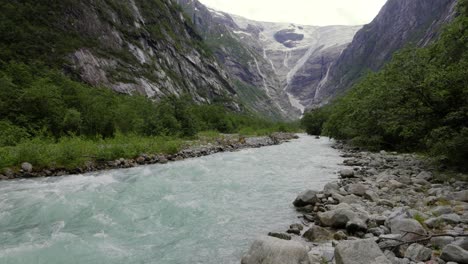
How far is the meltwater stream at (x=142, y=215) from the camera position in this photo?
901cm

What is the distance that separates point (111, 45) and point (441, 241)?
90159 mm

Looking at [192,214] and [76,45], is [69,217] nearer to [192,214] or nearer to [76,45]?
[192,214]

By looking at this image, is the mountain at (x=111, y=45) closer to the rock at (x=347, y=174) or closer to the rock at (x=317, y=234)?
the rock at (x=347, y=174)

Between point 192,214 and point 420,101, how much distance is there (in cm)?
1382

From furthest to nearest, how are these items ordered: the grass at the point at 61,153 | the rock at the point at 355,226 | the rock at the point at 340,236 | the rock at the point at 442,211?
the grass at the point at 61,153 < the rock at the point at 442,211 < the rock at the point at 355,226 < the rock at the point at 340,236

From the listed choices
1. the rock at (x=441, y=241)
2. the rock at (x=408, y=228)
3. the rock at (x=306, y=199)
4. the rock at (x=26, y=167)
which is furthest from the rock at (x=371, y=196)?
the rock at (x=26, y=167)

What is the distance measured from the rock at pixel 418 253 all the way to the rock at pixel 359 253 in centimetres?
92

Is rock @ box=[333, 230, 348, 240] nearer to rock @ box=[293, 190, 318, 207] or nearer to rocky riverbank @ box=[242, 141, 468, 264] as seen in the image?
rocky riverbank @ box=[242, 141, 468, 264]

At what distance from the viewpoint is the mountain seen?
65.7m

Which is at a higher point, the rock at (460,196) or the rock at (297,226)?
the rock at (460,196)

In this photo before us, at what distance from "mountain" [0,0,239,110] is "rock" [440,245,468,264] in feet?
210

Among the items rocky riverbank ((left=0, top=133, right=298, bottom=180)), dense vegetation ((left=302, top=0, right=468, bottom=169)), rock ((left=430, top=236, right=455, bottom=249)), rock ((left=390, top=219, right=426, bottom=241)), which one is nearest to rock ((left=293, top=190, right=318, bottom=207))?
rock ((left=390, top=219, right=426, bottom=241))

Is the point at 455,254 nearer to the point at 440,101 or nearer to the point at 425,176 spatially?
the point at 425,176

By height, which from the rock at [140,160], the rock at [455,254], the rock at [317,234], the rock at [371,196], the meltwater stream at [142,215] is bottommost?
the rock at [140,160]
